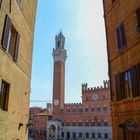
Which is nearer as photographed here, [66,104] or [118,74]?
[118,74]

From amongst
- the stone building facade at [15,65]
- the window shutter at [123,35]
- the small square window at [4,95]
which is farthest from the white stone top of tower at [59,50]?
the small square window at [4,95]

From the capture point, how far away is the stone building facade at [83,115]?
2064 inches

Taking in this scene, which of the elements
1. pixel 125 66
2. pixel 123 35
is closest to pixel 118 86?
pixel 125 66

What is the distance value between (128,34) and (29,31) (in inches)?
250

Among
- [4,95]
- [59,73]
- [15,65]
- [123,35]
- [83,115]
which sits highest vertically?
[59,73]

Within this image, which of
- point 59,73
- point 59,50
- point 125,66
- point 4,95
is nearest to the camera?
point 4,95

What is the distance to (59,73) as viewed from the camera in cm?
6100

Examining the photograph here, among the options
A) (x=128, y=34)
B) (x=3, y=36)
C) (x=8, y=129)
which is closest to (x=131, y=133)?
(x=128, y=34)

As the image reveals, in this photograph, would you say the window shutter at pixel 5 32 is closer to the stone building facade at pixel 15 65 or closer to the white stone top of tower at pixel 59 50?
the stone building facade at pixel 15 65

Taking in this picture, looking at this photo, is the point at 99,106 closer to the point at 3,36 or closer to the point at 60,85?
the point at 60,85

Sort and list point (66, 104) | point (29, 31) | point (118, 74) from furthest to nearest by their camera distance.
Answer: point (66, 104) → point (29, 31) → point (118, 74)

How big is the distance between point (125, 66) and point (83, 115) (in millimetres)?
47555

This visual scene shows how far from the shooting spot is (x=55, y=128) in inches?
2131

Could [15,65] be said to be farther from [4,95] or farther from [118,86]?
[118,86]
